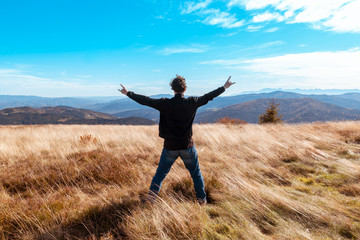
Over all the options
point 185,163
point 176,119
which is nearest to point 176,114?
point 176,119

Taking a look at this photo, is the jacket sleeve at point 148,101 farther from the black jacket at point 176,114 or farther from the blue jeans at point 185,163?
the blue jeans at point 185,163

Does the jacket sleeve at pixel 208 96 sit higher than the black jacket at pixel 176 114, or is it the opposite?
the jacket sleeve at pixel 208 96

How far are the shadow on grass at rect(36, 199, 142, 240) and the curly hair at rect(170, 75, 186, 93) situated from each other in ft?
7.07

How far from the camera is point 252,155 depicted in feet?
21.1

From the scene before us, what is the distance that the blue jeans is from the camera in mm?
3309

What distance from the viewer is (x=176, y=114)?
10.5 feet

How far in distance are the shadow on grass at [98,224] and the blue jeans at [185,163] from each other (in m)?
0.55

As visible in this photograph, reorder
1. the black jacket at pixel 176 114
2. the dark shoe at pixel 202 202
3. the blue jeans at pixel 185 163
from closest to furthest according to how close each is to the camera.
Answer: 1. the black jacket at pixel 176 114
2. the blue jeans at pixel 185 163
3. the dark shoe at pixel 202 202

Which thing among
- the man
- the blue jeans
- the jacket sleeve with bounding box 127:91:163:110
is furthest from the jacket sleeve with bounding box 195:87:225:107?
the blue jeans

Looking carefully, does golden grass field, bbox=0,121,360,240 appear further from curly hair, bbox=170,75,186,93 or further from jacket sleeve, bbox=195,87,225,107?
curly hair, bbox=170,75,186,93

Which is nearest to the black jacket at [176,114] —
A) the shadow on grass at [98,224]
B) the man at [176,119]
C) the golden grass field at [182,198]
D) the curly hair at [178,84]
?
the man at [176,119]

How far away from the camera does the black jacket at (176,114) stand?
10.5 feet

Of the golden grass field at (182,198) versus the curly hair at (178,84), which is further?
the curly hair at (178,84)

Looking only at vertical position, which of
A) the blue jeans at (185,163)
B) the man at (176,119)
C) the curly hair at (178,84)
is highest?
the curly hair at (178,84)
